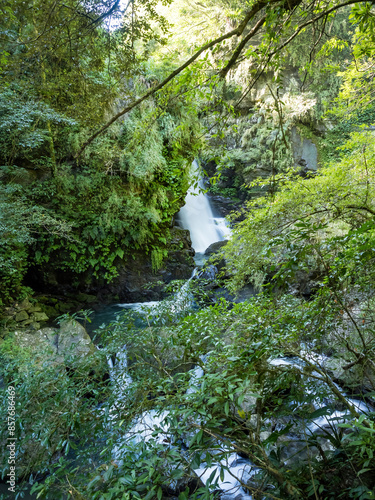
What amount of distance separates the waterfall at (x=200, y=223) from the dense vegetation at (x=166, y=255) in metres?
2.79

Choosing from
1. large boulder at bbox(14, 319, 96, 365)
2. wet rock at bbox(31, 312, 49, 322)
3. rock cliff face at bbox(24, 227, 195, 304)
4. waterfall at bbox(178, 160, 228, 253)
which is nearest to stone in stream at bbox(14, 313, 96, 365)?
large boulder at bbox(14, 319, 96, 365)

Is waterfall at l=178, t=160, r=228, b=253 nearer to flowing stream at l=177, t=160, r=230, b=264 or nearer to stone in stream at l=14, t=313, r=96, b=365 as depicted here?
flowing stream at l=177, t=160, r=230, b=264

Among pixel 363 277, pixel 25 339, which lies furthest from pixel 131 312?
pixel 25 339

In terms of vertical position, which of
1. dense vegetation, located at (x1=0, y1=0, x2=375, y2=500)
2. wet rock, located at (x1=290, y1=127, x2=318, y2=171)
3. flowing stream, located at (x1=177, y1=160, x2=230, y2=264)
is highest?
wet rock, located at (x1=290, y1=127, x2=318, y2=171)

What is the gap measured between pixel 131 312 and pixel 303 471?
1.85 meters

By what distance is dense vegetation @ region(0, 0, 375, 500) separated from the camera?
1.48 meters

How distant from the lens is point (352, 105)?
450cm

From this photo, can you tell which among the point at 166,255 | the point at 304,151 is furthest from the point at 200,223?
the point at 304,151

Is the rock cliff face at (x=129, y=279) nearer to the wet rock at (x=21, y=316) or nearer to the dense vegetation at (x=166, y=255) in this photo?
the dense vegetation at (x=166, y=255)

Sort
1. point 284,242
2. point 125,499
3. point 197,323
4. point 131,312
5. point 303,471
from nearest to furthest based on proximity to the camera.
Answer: point 125,499 < point 303,471 < point 284,242 < point 197,323 < point 131,312

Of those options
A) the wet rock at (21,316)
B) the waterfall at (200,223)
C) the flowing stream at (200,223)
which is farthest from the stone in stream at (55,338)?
the waterfall at (200,223)

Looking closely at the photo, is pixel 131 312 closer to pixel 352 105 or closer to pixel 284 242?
pixel 284 242

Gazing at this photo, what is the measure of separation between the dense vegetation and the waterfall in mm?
2788

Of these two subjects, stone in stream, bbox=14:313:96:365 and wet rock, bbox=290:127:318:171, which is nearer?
stone in stream, bbox=14:313:96:365
